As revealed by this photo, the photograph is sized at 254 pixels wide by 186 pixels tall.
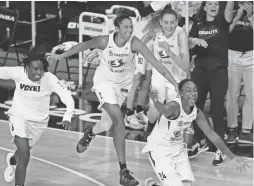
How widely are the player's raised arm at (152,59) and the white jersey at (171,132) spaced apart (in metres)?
0.76

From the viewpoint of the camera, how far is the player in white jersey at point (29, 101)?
798 cm

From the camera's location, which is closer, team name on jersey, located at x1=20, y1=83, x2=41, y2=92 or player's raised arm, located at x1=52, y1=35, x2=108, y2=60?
team name on jersey, located at x1=20, y1=83, x2=41, y2=92

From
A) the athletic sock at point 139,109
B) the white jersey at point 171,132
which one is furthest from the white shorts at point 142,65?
the white jersey at point 171,132

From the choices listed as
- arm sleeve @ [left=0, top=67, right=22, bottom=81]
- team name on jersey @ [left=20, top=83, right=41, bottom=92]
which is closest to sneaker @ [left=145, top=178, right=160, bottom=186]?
team name on jersey @ [left=20, top=83, right=41, bottom=92]

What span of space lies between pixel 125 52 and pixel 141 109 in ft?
9.20

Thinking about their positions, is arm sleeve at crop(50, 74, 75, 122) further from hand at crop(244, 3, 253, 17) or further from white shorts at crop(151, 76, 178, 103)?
hand at crop(244, 3, 253, 17)

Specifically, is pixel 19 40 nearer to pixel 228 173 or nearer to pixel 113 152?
pixel 113 152

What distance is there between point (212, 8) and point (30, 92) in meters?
2.65

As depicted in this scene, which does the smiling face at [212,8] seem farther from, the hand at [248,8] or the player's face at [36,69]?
the player's face at [36,69]

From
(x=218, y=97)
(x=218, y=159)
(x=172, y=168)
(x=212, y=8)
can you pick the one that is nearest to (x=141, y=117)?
(x=218, y=97)

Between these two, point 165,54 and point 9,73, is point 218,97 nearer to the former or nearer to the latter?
point 165,54

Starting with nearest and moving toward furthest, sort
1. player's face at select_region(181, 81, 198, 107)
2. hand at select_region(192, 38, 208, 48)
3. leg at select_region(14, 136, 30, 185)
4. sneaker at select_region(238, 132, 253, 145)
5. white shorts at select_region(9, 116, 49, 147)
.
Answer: player's face at select_region(181, 81, 198, 107) → leg at select_region(14, 136, 30, 185) → white shorts at select_region(9, 116, 49, 147) → hand at select_region(192, 38, 208, 48) → sneaker at select_region(238, 132, 253, 145)

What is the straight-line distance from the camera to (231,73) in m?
10.6

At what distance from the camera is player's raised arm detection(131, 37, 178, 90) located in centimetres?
850
